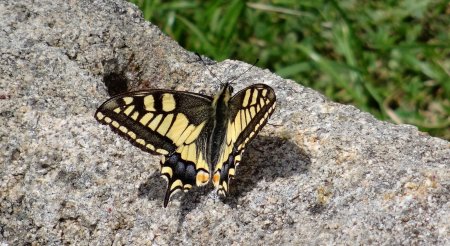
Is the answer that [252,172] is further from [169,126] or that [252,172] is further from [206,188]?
[169,126]

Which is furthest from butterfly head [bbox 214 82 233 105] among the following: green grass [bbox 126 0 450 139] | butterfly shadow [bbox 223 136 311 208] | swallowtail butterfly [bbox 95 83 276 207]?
green grass [bbox 126 0 450 139]

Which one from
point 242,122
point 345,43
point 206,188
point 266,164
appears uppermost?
point 242,122

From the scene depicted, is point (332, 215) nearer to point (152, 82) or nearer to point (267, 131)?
point (267, 131)

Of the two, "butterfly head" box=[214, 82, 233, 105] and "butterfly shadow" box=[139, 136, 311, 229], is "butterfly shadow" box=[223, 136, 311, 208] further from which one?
"butterfly head" box=[214, 82, 233, 105]

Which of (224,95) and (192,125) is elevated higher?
(224,95)

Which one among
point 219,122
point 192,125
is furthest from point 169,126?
point 219,122

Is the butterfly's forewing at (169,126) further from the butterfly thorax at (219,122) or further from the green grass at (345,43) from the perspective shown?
the green grass at (345,43)

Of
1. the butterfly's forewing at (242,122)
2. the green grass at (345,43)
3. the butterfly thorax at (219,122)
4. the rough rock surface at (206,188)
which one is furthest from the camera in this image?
the green grass at (345,43)

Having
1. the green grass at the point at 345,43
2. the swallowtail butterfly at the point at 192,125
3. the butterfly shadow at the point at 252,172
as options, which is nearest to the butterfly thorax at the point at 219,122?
the swallowtail butterfly at the point at 192,125

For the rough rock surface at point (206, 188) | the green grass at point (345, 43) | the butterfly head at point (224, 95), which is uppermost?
the butterfly head at point (224, 95)
